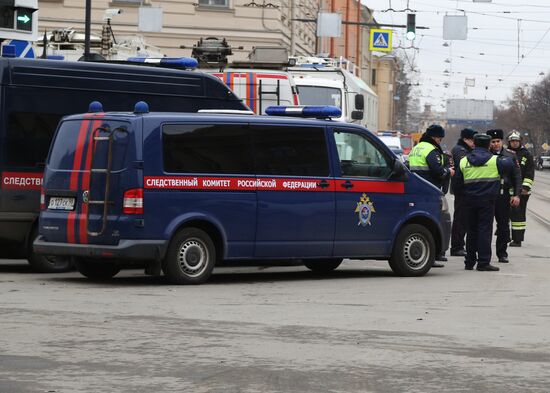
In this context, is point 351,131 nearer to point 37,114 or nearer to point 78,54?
point 37,114

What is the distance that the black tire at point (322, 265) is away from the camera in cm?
1647

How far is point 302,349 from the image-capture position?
30.6 ft

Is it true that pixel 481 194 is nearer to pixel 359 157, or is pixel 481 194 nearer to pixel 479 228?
pixel 479 228

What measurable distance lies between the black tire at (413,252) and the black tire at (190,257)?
2581 mm

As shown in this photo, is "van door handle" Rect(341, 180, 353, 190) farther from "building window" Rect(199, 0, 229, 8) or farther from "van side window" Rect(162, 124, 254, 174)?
"building window" Rect(199, 0, 229, 8)

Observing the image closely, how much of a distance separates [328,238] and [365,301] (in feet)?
7.93

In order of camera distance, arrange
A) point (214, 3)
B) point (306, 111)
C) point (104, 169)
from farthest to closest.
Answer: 1. point (214, 3)
2. point (306, 111)
3. point (104, 169)

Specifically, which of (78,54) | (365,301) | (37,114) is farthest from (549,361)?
(78,54)

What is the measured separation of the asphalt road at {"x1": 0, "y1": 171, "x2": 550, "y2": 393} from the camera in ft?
26.5

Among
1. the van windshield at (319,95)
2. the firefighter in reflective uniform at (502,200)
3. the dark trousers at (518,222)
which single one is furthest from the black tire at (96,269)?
the van windshield at (319,95)

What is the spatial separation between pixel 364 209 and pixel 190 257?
7.78 ft

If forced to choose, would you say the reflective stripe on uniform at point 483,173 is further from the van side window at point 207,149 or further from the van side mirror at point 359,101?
the van side mirror at point 359,101

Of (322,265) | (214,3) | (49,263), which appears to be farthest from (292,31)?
(49,263)

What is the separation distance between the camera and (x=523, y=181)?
22.0m
